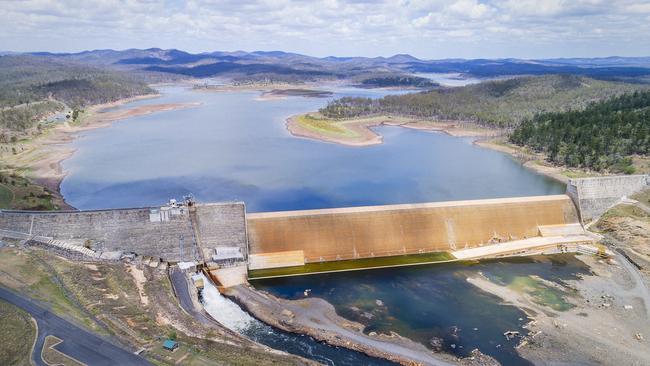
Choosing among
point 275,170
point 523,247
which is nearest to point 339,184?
point 275,170

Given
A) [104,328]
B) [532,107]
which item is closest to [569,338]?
[104,328]

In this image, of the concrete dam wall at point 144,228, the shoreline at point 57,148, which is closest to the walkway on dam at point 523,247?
the concrete dam wall at point 144,228

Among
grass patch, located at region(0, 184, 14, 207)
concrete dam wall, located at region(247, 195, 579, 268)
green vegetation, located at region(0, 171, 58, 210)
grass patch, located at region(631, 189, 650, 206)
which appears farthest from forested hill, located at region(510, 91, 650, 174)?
grass patch, located at region(0, 184, 14, 207)

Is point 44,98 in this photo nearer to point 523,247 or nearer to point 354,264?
point 354,264

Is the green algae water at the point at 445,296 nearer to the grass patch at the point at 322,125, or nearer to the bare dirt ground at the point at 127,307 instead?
the bare dirt ground at the point at 127,307

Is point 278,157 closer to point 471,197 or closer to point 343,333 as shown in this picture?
point 471,197
